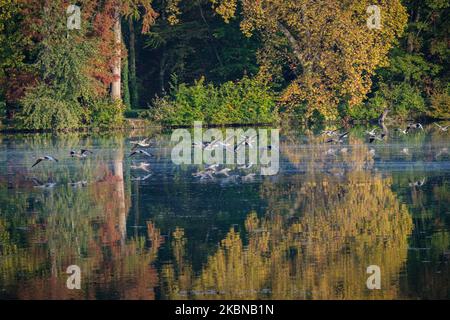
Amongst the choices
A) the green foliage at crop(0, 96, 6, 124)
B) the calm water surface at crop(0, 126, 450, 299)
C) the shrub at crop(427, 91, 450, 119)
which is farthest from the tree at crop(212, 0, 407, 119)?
the calm water surface at crop(0, 126, 450, 299)

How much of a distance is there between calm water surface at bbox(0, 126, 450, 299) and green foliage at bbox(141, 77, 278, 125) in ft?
70.2

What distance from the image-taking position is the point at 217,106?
5172 centimetres

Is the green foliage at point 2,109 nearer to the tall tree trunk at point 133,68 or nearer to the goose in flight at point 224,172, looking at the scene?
the tall tree trunk at point 133,68

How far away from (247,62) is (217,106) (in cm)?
572

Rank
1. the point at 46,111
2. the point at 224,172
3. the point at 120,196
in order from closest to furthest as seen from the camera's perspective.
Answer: the point at 120,196 → the point at 224,172 → the point at 46,111

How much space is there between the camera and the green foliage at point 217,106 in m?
50.8

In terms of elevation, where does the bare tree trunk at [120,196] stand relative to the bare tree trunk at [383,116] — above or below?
below

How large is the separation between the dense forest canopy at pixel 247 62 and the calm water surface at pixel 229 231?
18969 millimetres

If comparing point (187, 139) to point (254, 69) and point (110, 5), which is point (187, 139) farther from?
point (254, 69)

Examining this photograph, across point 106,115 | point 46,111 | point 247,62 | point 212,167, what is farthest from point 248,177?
point 247,62

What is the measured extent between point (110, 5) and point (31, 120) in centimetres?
661

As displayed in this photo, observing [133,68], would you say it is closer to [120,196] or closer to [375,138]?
[375,138]

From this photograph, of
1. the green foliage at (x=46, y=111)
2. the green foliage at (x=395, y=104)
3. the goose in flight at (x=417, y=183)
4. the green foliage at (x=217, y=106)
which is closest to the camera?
the goose in flight at (x=417, y=183)

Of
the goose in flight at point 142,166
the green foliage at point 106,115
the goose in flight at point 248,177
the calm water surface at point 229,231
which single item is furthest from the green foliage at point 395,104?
the goose in flight at point 248,177
